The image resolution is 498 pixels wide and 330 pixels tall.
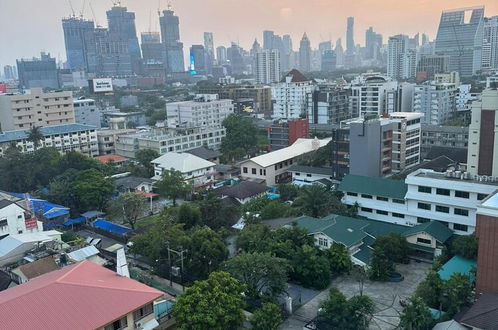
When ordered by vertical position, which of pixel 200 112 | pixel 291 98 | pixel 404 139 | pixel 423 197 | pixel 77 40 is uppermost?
pixel 77 40

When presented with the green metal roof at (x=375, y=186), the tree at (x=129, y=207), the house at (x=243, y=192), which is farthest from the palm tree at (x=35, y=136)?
the green metal roof at (x=375, y=186)

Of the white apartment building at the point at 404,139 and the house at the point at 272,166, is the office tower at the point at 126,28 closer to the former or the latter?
the house at the point at 272,166

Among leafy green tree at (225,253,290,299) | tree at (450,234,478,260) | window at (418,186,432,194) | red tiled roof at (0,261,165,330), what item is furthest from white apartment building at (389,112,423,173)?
red tiled roof at (0,261,165,330)

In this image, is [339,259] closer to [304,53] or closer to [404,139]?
[404,139]

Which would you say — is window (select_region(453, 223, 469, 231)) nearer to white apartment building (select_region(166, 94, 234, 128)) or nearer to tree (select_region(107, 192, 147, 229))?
tree (select_region(107, 192, 147, 229))

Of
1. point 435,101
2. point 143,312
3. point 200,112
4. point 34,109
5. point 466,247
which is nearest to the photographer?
point 143,312

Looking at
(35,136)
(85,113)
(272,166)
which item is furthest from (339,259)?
(85,113)
